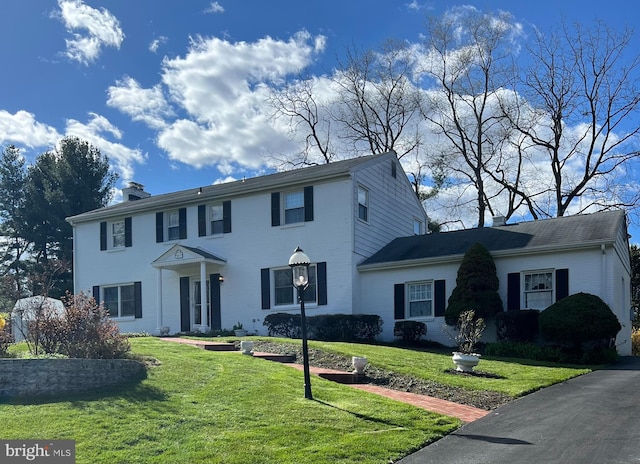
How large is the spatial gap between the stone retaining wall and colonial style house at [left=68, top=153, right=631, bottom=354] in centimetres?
1115

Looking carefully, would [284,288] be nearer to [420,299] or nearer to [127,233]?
[420,299]

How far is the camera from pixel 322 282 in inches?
787

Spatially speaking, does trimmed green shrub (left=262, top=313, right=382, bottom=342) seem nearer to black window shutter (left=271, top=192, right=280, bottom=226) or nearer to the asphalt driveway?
black window shutter (left=271, top=192, right=280, bottom=226)

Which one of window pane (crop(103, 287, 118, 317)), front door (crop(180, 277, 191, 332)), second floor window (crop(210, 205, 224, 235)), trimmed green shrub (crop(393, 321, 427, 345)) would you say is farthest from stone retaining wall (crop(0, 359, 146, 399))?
window pane (crop(103, 287, 118, 317))

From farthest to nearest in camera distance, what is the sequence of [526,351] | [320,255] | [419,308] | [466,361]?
[320,255]
[419,308]
[526,351]
[466,361]

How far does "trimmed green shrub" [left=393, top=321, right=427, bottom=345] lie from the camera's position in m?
18.5

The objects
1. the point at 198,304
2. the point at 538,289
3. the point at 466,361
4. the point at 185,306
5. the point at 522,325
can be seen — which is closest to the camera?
the point at 466,361

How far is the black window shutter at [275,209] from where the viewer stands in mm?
20998

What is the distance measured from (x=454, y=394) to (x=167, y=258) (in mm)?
14129

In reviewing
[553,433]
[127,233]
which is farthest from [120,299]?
[553,433]

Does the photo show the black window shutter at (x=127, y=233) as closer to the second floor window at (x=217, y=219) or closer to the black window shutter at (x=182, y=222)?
the black window shutter at (x=182, y=222)

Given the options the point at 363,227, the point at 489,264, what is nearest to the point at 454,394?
the point at 489,264

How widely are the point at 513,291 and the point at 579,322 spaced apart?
9.68 ft

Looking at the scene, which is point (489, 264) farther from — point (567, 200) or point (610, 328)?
point (567, 200)
